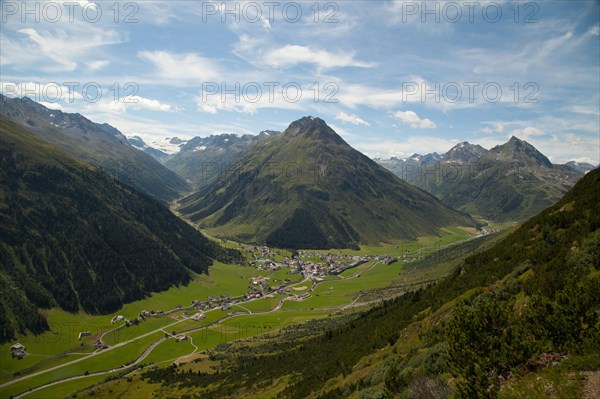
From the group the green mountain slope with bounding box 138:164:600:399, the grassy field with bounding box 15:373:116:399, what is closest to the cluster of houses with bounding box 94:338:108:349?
the grassy field with bounding box 15:373:116:399

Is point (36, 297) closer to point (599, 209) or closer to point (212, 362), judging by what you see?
point (212, 362)

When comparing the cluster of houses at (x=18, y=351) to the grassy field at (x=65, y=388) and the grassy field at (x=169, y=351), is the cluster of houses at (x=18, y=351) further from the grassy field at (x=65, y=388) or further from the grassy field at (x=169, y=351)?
the grassy field at (x=169, y=351)

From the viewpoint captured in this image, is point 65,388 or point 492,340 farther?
point 65,388

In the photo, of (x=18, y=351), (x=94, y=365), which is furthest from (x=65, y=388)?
(x=18, y=351)

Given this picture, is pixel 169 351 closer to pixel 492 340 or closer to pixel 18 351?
pixel 18 351

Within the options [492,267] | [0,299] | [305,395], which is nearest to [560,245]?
[492,267]

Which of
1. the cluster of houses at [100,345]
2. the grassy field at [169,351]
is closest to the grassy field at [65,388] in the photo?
the grassy field at [169,351]
